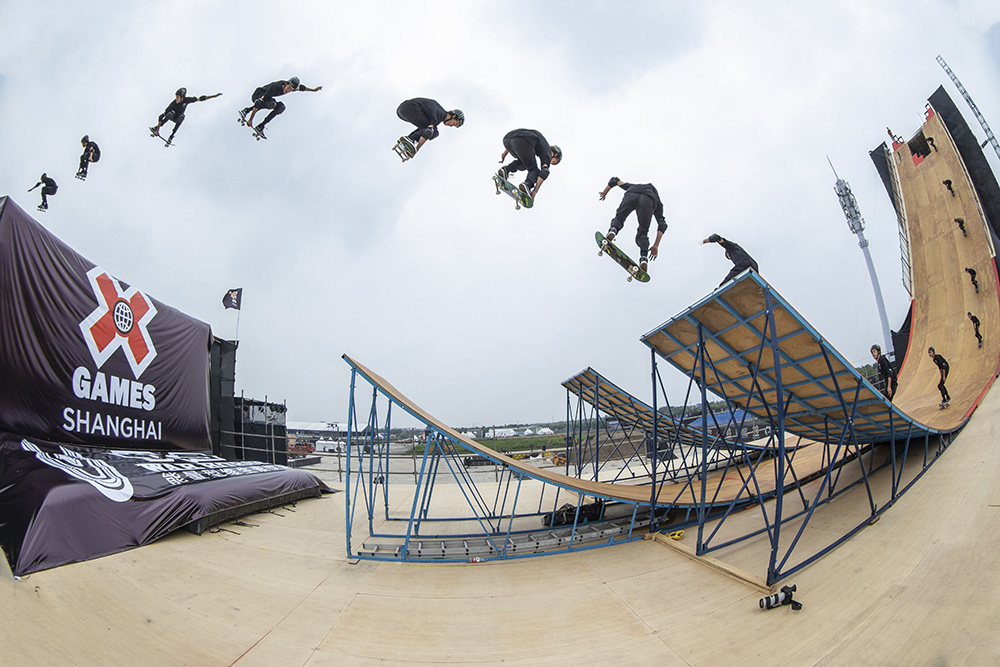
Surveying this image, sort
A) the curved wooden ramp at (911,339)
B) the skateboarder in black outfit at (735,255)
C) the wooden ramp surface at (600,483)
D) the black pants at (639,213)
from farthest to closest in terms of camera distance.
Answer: the black pants at (639,213) → the skateboarder in black outfit at (735,255) → the wooden ramp surface at (600,483) → the curved wooden ramp at (911,339)

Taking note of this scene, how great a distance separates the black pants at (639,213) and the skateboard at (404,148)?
13.4 ft

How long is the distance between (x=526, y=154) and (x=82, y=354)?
10074 millimetres

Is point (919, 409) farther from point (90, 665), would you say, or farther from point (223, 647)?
point (90, 665)

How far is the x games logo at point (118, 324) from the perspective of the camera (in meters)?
8.12

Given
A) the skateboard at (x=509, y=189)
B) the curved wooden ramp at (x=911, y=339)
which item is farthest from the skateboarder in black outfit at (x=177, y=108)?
the curved wooden ramp at (x=911, y=339)

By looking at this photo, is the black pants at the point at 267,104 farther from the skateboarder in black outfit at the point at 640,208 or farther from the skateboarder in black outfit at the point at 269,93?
the skateboarder in black outfit at the point at 640,208

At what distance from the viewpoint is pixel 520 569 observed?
5.67 m

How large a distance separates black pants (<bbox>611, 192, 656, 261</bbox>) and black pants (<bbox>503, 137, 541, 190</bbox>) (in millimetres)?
1882

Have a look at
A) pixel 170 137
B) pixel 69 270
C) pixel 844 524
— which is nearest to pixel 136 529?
pixel 69 270

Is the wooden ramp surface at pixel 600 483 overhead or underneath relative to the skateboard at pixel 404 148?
underneath

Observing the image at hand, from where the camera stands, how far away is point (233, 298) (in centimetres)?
1416

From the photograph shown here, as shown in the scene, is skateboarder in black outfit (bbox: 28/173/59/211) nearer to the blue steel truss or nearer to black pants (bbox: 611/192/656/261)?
the blue steel truss

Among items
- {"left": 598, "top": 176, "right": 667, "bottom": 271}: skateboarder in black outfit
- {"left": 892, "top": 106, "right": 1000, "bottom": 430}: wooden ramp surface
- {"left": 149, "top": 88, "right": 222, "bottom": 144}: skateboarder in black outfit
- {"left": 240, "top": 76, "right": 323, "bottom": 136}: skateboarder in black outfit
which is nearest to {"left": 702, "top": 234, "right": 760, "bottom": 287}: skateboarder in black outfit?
{"left": 598, "top": 176, "right": 667, "bottom": 271}: skateboarder in black outfit

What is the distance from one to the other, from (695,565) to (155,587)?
7424mm
